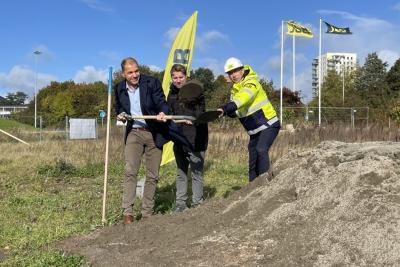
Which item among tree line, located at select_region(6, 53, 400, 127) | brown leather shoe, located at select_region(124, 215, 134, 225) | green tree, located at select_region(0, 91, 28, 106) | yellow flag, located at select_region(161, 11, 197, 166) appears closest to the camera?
brown leather shoe, located at select_region(124, 215, 134, 225)

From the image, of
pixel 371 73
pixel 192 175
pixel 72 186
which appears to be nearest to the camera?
pixel 192 175

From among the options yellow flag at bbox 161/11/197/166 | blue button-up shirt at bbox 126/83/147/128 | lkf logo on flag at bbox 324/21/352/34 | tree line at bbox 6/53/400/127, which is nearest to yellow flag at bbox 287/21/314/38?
lkf logo on flag at bbox 324/21/352/34

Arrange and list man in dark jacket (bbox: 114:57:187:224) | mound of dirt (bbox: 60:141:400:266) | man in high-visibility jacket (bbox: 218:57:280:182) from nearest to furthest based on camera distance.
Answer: mound of dirt (bbox: 60:141:400:266) < man in dark jacket (bbox: 114:57:187:224) < man in high-visibility jacket (bbox: 218:57:280:182)

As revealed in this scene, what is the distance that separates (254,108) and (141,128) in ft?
4.44

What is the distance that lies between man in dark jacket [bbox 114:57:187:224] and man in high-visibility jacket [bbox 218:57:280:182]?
835 mm

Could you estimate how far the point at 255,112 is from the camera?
20.4 feet

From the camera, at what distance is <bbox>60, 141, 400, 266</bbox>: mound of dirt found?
3.51 meters

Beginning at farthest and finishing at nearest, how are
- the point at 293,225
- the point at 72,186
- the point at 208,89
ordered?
the point at 208,89, the point at 72,186, the point at 293,225

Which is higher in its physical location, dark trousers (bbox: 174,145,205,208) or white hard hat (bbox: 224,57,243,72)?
white hard hat (bbox: 224,57,243,72)

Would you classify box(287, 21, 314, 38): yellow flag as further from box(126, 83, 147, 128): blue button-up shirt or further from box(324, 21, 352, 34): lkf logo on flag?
box(126, 83, 147, 128): blue button-up shirt

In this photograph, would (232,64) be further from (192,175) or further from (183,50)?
(183,50)

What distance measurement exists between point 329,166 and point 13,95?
476 ft

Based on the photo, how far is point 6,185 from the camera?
9.83 meters

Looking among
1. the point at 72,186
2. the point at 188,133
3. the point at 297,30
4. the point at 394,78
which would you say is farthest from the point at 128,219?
the point at 394,78
